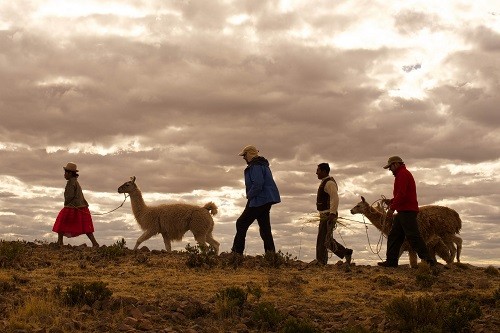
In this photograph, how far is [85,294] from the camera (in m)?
11.2

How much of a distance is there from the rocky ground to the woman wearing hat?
214 centimetres

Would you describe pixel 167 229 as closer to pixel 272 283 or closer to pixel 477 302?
pixel 272 283

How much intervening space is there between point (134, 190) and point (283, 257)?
6937 millimetres

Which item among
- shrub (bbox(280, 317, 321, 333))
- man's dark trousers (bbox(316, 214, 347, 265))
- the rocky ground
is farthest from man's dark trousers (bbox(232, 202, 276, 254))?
shrub (bbox(280, 317, 321, 333))

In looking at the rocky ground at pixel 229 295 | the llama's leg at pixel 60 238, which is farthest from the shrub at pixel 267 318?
the llama's leg at pixel 60 238

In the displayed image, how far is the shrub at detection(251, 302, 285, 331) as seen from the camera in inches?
398

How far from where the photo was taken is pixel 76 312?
10.6 meters

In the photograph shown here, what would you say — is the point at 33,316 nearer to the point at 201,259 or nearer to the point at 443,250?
the point at 201,259

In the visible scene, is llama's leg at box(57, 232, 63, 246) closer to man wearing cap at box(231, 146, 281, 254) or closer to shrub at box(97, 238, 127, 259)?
shrub at box(97, 238, 127, 259)

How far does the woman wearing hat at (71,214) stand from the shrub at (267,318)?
31.5 ft

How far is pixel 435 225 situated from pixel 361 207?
184 cm

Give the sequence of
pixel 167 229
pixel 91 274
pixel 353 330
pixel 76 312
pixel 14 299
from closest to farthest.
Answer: pixel 353 330, pixel 76 312, pixel 14 299, pixel 91 274, pixel 167 229

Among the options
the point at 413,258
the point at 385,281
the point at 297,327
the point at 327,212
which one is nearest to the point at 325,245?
the point at 327,212

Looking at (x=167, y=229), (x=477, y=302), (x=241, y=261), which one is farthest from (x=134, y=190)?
(x=477, y=302)
